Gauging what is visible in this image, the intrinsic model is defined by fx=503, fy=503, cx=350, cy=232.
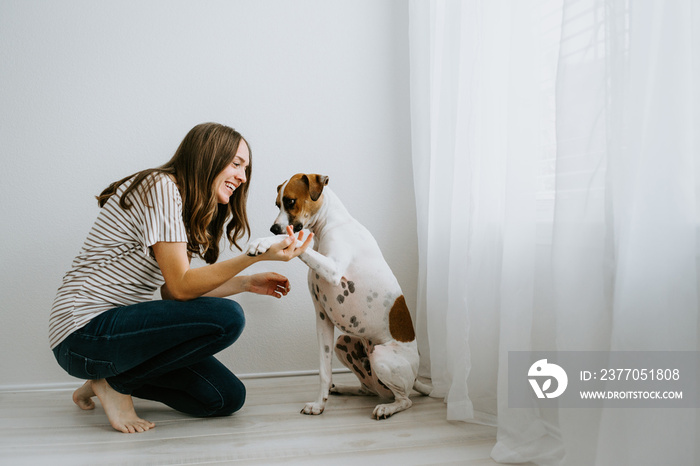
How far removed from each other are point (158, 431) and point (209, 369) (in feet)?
1.01

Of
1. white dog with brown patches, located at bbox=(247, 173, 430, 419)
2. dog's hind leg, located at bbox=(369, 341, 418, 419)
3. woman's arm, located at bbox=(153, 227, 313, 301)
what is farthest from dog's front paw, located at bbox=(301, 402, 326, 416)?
woman's arm, located at bbox=(153, 227, 313, 301)

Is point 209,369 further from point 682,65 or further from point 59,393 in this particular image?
point 682,65

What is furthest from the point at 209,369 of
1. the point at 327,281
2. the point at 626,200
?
the point at 626,200

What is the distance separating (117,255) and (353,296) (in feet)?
3.01

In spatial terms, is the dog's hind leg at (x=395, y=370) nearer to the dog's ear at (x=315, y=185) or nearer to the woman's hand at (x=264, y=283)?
the woman's hand at (x=264, y=283)

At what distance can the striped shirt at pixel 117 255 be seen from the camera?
5.76 feet

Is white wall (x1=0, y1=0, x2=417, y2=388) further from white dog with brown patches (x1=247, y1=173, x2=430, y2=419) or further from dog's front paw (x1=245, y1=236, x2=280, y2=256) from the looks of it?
dog's front paw (x1=245, y1=236, x2=280, y2=256)

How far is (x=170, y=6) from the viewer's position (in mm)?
2662

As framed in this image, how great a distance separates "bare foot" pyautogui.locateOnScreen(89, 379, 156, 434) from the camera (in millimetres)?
1894

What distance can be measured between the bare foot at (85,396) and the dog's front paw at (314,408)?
90 centimetres

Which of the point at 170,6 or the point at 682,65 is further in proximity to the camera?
the point at 170,6

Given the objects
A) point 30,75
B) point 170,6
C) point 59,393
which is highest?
point 170,6

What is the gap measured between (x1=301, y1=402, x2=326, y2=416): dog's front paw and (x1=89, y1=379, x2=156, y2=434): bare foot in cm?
59

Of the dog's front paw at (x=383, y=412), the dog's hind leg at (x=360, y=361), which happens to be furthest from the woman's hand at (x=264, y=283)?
the dog's front paw at (x=383, y=412)
